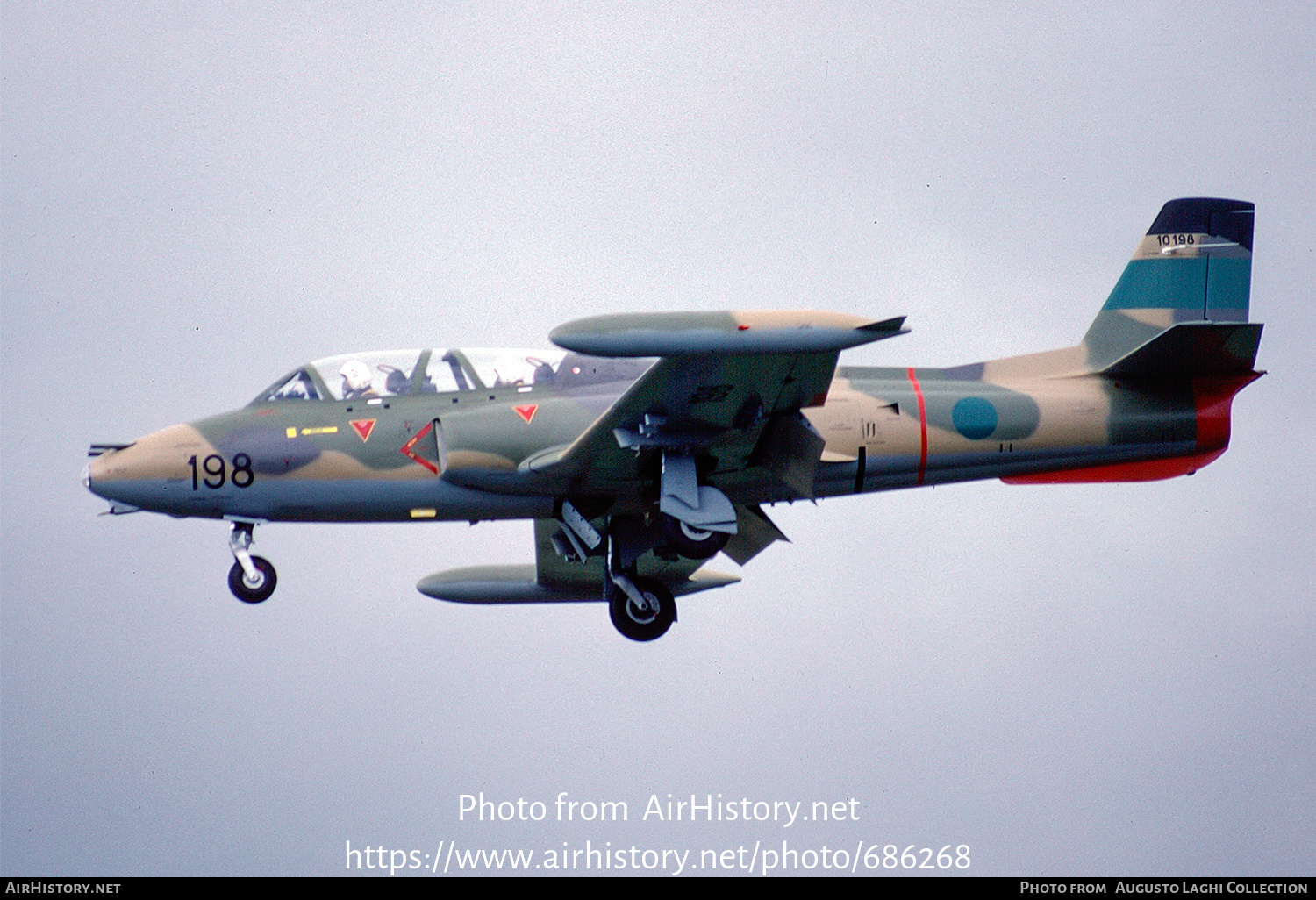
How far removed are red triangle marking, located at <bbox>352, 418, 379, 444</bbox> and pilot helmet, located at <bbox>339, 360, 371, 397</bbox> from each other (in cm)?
41

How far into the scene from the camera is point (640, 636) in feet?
67.4

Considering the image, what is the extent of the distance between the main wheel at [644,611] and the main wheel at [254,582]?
4150 mm

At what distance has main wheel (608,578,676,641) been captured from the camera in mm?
20391

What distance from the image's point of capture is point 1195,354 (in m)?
19.3

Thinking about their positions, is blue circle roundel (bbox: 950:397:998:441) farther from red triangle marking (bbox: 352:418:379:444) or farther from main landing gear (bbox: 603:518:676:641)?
red triangle marking (bbox: 352:418:379:444)

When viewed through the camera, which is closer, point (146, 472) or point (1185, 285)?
point (146, 472)

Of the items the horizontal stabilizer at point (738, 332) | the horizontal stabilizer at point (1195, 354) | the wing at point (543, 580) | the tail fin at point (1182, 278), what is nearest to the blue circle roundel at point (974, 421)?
the horizontal stabilizer at point (1195, 354)

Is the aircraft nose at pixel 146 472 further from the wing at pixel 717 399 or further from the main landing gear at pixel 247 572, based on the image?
the wing at pixel 717 399

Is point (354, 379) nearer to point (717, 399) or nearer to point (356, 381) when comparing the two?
point (356, 381)

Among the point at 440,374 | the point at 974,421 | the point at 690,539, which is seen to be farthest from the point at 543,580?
the point at 974,421

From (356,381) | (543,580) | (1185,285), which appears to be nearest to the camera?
(356,381)

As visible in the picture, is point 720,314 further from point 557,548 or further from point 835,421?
point 557,548

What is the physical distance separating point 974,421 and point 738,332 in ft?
16.5

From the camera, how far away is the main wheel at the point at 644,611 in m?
20.4
